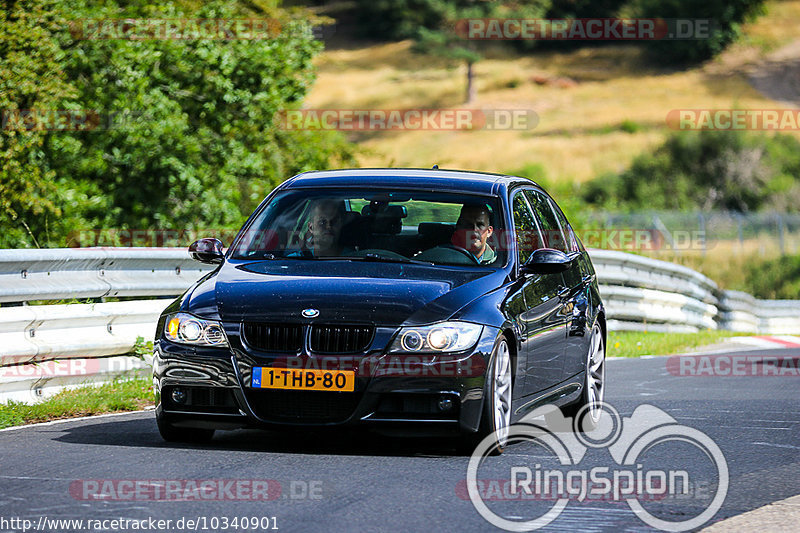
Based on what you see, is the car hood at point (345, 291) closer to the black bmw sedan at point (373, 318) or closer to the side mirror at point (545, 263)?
the black bmw sedan at point (373, 318)

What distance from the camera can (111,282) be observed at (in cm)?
1055

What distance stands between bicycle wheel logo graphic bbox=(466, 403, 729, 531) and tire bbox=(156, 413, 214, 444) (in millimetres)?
1508

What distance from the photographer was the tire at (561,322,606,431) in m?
9.42

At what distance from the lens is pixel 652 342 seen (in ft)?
57.3

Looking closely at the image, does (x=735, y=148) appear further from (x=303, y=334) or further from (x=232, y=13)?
(x=303, y=334)

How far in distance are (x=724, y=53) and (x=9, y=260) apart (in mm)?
98602

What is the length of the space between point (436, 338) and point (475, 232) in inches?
54.8

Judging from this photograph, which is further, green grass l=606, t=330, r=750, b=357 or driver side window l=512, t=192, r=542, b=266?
green grass l=606, t=330, r=750, b=357

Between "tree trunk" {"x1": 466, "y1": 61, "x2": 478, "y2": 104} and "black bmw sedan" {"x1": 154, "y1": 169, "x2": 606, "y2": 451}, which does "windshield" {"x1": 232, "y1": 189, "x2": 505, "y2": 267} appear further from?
"tree trunk" {"x1": 466, "y1": 61, "x2": 478, "y2": 104}

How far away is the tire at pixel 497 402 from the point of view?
7410 millimetres

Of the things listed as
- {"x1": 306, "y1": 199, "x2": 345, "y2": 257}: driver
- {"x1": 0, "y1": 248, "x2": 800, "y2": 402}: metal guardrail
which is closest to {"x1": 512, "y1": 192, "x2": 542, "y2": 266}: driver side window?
{"x1": 306, "y1": 199, "x2": 345, "y2": 257}: driver

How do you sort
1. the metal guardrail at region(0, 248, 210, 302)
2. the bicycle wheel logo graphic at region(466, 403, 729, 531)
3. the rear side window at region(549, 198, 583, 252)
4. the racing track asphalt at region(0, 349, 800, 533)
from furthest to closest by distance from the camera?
1. the rear side window at region(549, 198, 583, 252)
2. the metal guardrail at region(0, 248, 210, 302)
3. the bicycle wheel logo graphic at region(466, 403, 729, 531)
4. the racing track asphalt at region(0, 349, 800, 533)

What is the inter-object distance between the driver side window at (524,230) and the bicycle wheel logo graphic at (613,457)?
975 millimetres

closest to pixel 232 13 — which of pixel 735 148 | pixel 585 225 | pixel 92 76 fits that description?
pixel 92 76
